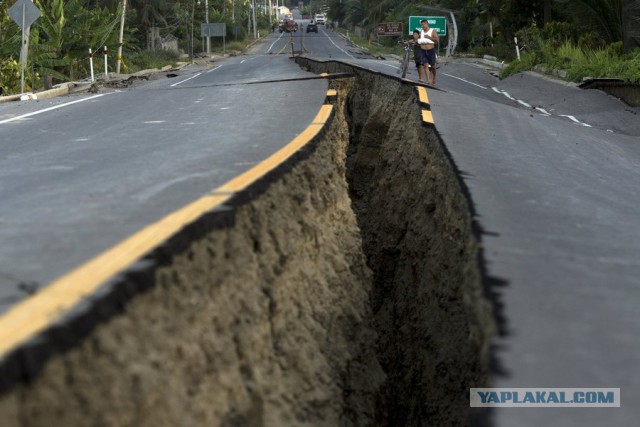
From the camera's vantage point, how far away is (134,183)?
19.0 feet

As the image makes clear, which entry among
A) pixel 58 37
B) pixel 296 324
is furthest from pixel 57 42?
pixel 296 324

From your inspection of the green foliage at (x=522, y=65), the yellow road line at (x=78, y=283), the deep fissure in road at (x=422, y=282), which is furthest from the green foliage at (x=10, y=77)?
the yellow road line at (x=78, y=283)

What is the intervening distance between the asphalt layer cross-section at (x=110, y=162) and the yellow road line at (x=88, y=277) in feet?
0.45

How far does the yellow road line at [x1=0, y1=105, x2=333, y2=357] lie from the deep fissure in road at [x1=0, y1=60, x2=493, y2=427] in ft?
0.39

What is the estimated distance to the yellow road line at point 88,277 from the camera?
2551 millimetres

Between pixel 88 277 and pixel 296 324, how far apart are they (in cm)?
177

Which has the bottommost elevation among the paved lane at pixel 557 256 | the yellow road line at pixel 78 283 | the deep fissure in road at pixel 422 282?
the deep fissure in road at pixel 422 282

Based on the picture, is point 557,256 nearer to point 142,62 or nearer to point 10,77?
point 10,77

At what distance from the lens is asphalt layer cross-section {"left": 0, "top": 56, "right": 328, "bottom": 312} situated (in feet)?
13.0

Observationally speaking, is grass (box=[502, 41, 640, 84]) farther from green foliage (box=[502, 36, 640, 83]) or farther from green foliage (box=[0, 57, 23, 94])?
green foliage (box=[0, 57, 23, 94])

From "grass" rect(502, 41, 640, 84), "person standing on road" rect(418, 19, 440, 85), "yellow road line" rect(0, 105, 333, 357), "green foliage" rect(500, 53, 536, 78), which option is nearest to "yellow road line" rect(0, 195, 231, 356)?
"yellow road line" rect(0, 105, 333, 357)

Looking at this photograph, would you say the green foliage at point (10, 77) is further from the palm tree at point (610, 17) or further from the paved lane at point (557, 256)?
the paved lane at point (557, 256)

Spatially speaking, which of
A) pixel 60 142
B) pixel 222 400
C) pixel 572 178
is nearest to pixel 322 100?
pixel 60 142

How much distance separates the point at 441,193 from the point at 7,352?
5492 millimetres
